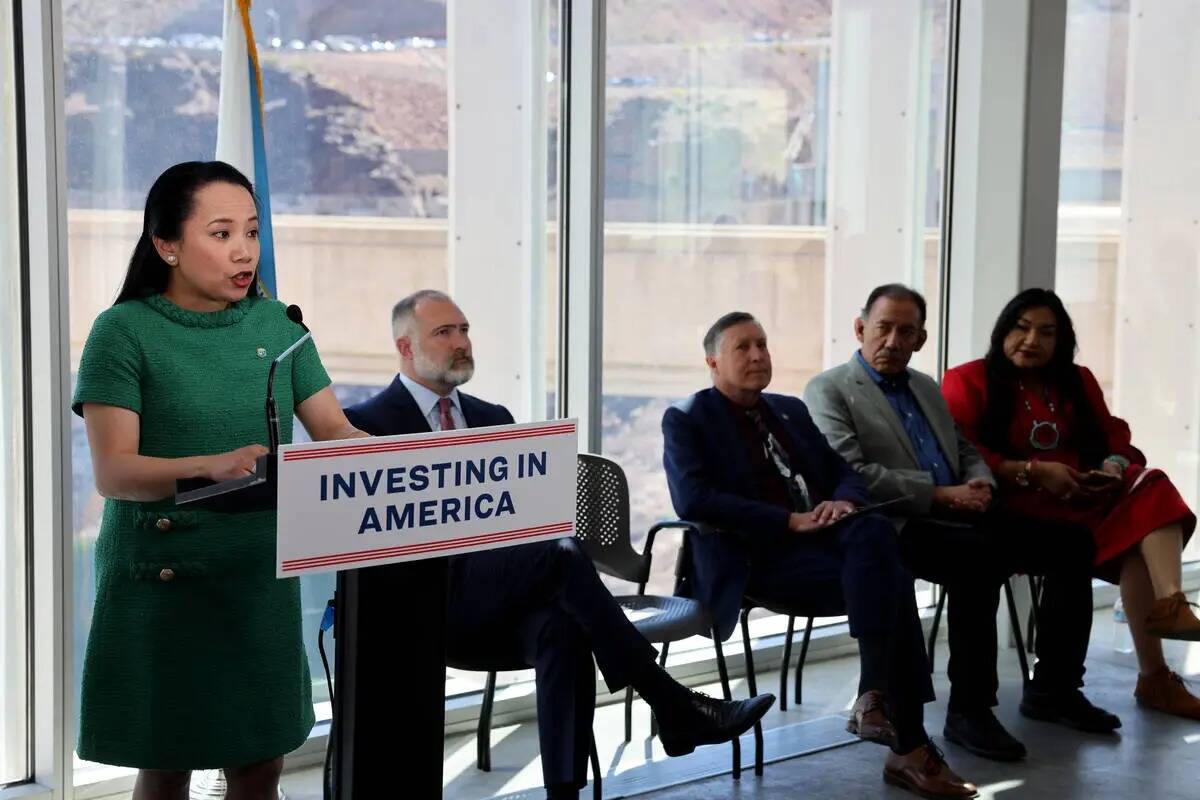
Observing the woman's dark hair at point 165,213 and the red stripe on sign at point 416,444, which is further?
the woman's dark hair at point 165,213

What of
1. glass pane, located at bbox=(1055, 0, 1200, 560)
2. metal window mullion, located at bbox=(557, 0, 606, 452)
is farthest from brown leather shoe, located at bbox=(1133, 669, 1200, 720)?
metal window mullion, located at bbox=(557, 0, 606, 452)

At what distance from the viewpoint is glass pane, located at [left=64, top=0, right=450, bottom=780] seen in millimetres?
3621

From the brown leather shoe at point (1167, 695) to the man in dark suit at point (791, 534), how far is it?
112 centimetres

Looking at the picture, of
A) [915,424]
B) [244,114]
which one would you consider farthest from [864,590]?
[244,114]

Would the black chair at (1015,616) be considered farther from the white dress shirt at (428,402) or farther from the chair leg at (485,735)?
the white dress shirt at (428,402)

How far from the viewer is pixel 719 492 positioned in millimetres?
4156

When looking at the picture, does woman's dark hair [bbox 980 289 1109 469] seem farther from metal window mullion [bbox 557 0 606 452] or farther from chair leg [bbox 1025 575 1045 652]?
metal window mullion [bbox 557 0 606 452]

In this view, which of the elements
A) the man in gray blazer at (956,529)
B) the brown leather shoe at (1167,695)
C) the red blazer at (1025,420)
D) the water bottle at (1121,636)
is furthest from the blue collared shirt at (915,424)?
the water bottle at (1121,636)

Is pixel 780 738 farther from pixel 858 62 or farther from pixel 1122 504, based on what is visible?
A: pixel 858 62

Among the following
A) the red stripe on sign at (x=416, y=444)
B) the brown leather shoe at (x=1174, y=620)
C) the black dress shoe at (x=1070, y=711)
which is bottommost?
the black dress shoe at (x=1070, y=711)

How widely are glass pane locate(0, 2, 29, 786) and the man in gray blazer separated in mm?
2441

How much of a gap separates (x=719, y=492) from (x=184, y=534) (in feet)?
6.67

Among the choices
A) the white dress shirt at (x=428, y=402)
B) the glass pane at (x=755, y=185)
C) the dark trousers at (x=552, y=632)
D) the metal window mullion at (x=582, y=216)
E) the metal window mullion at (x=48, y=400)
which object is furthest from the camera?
the glass pane at (x=755, y=185)

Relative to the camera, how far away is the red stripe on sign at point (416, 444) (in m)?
1.99
